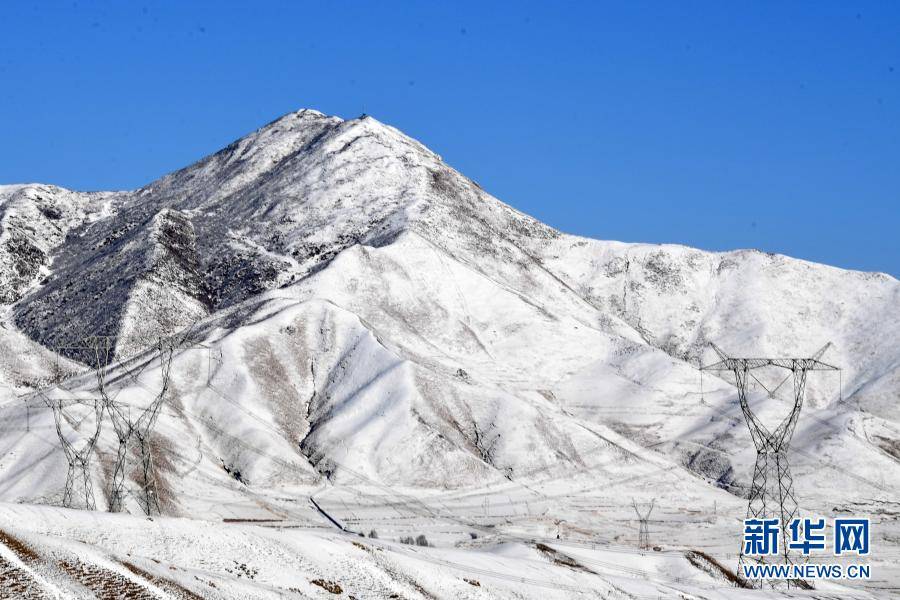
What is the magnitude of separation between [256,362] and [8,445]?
35849 mm

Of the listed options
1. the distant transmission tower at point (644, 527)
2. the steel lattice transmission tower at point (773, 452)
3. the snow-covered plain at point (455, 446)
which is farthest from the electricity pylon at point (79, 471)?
the steel lattice transmission tower at point (773, 452)

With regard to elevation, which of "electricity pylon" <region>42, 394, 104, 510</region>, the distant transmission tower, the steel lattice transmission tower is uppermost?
the steel lattice transmission tower

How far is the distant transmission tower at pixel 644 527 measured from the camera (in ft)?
414

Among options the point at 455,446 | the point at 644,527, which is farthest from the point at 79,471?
the point at 644,527

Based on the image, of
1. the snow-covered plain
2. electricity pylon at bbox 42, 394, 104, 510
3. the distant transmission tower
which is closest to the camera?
the snow-covered plain

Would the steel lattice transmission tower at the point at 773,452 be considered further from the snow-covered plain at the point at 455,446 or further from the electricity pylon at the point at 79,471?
the electricity pylon at the point at 79,471

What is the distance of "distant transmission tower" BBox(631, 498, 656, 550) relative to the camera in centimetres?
12625

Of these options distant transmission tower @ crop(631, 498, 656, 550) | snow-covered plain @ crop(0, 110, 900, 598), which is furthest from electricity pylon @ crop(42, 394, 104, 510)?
distant transmission tower @ crop(631, 498, 656, 550)

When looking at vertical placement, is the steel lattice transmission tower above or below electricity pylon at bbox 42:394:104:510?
above

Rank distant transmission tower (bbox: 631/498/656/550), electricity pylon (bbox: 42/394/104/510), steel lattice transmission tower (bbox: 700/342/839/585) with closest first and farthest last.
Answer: steel lattice transmission tower (bbox: 700/342/839/585)
electricity pylon (bbox: 42/394/104/510)
distant transmission tower (bbox: 631/498/656/550)

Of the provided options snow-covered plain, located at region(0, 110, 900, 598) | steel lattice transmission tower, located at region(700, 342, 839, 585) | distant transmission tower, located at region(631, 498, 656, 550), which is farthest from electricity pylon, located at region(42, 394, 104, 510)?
steel lattice transmission tower, located at region(700, 342, 839, 585)

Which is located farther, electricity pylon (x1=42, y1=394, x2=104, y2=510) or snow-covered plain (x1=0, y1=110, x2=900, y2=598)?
electricity pylon (x1=42, y1=394, x2=104, y2=510)

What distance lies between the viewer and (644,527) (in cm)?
13538

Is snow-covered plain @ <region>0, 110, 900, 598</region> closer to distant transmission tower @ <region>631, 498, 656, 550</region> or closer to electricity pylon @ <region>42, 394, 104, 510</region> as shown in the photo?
distant transmission tower @ <region>631, 498, 656, 550</region>
